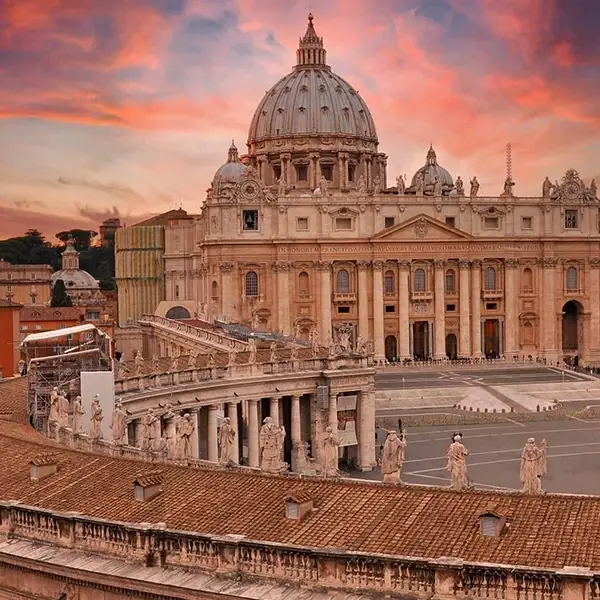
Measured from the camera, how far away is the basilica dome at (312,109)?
130 m

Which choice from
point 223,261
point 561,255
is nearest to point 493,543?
point 223,261

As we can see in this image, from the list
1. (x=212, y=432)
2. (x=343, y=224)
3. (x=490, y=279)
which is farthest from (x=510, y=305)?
(x=212, y=432)

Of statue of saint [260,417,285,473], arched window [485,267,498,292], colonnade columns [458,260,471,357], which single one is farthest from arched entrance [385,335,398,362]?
statue of saint [260,417,285,473]

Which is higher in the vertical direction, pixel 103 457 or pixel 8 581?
pixel 103 457

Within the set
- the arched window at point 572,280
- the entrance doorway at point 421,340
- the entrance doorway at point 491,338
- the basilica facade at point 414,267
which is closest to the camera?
the basilica facade at point 414,267

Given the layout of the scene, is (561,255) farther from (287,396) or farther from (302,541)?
(302,541)

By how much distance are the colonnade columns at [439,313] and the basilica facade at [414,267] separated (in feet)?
0.39

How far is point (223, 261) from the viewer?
105312 millimetres

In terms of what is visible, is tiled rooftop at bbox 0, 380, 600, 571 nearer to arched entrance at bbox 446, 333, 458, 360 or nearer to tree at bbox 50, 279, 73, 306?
arched entrance at bbox 446, 333, 458, 360

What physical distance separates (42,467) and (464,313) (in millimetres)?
87124

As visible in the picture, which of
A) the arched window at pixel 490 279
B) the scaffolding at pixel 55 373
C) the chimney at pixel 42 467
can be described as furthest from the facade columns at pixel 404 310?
the chimney at pixel 42 467

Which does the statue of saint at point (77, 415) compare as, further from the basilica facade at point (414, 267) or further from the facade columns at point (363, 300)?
the facade columns at point (363, 300)

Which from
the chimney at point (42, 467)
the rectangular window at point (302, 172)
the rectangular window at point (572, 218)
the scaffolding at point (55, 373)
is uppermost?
the rectangular window at point (302, 172)

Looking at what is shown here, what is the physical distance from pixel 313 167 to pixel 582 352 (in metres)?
34.7
